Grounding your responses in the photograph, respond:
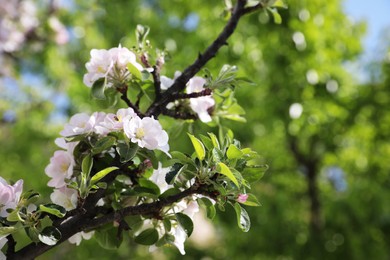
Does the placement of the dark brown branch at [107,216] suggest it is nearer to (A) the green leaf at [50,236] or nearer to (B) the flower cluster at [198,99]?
(A) the green leaf at [50,236]

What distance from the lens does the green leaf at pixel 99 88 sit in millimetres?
1178

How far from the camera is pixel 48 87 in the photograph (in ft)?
20.5

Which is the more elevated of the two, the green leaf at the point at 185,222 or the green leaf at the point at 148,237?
the green leaf at the point at 185,222

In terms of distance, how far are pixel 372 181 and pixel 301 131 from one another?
85 centimetres

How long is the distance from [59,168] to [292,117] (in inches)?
103

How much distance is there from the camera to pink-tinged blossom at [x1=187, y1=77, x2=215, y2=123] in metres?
1.25

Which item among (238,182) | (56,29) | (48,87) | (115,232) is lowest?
(48,87)

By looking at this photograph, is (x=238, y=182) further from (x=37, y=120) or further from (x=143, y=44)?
(x=37, y=120)

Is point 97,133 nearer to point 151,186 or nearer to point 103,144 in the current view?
point 103,144

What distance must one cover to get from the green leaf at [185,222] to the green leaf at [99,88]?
33cm

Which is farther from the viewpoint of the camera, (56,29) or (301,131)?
(301,131)

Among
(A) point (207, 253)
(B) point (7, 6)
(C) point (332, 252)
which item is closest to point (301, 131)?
(C) point (332, 252)

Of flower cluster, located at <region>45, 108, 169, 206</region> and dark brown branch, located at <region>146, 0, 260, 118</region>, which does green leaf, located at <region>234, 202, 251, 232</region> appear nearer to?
flower cluster, located at <region>45, 108, 169, 206</region>

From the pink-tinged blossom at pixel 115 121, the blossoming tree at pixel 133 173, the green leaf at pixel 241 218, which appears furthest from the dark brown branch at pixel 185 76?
the green leaf at pixel 241 218
